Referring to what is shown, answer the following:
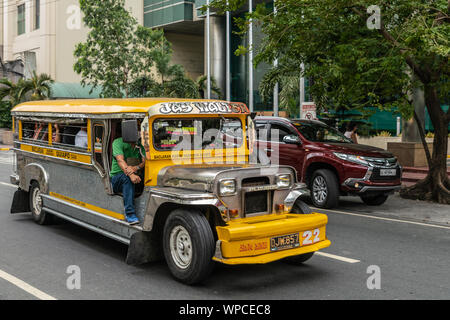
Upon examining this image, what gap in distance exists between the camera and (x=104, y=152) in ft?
23.4

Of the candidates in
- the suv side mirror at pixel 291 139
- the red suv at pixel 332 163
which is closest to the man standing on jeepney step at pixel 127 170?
the red suv at pixel 332 163

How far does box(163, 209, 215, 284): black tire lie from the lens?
555 cm

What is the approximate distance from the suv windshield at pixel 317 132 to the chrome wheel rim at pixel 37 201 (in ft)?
19.8

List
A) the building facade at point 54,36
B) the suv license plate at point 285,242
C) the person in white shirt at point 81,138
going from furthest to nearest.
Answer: the building facade at point 54,36
the person in white shirt at point 81,138
the suv license plate at point 285,242

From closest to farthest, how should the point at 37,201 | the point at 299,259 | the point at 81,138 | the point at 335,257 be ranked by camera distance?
1. the point at 299,259
2. the point at 335,257
3. the point at 81,138
4. the point at 37,201

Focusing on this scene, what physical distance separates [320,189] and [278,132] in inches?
77.1

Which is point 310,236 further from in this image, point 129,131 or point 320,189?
point 320,189

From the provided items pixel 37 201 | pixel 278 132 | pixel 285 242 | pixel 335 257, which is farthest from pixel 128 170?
pixel 278 132

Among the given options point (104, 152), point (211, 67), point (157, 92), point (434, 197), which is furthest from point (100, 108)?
point (211, 67)

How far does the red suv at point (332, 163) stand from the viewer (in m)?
A: 11.1

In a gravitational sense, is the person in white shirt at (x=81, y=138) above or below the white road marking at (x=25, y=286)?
above

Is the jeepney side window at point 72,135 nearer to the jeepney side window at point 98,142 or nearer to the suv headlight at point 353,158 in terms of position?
the jeepney side window at point 98,142

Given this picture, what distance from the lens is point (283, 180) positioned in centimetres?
632

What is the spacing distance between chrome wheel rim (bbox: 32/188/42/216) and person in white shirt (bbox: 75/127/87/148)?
5.90ft
